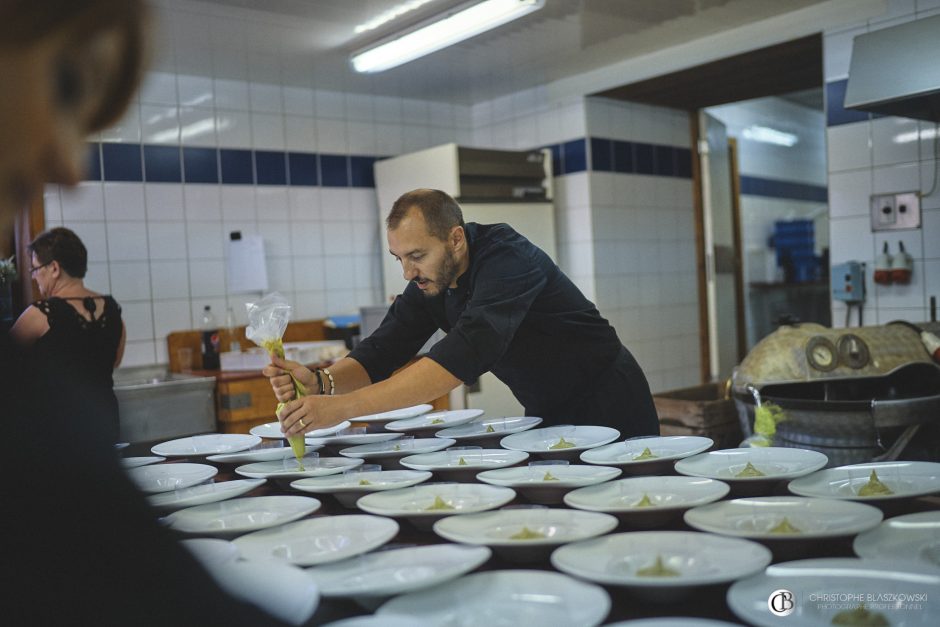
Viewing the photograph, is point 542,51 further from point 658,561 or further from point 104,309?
point 658,561

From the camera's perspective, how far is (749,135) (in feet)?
22.7

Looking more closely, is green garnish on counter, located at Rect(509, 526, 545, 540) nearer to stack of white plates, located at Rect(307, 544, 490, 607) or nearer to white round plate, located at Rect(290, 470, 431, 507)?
stack of white plates, located at Rect(307, 544, 490, 607)

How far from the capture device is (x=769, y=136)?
283 inches

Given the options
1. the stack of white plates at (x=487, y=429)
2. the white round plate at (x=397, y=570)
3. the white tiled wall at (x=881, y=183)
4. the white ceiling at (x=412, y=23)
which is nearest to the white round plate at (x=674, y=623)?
the white round plate at (x=397, y=570)

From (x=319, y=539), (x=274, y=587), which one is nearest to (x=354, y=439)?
(x=319, y=539)

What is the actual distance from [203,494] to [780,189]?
6998 mm

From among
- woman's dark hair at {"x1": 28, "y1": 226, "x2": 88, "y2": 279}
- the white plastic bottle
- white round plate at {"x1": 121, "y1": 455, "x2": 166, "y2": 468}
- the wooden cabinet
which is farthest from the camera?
the white plastic bottle

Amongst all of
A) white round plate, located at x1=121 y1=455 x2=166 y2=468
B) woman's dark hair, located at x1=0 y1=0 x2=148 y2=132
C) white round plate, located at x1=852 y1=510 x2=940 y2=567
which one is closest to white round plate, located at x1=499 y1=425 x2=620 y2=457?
white round plate, located at x1=852 y1=510 x2=940 y2=567

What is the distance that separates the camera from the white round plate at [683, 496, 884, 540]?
102cm

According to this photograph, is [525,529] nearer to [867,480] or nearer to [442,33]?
[867,480]

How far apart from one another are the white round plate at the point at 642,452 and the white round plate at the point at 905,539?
0.48 metres

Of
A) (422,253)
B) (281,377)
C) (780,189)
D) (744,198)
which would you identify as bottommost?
(281,377)

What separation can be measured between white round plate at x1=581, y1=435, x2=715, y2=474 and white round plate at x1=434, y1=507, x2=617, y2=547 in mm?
335

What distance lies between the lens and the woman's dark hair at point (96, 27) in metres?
0.50
